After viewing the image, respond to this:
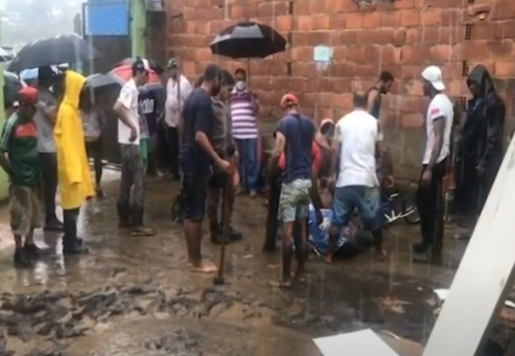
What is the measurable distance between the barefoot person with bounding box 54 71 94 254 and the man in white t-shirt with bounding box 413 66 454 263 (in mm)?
2987

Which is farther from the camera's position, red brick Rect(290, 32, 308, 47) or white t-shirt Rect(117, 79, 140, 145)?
red brick Rect(290, 32, 308, 47)

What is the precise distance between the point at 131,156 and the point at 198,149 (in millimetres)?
1729

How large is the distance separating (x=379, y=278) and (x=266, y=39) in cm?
410

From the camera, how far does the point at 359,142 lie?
6164 mm

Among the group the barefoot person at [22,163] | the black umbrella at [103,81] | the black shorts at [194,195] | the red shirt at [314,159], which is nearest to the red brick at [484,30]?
the red shirt at [314,159]

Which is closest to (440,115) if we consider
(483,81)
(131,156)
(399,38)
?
(483,81)

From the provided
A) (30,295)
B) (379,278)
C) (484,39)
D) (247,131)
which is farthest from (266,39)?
(30,295)

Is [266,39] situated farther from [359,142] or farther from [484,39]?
[359,142]

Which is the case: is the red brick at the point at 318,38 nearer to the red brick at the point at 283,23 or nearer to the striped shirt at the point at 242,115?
the red brick at the point at 283,23

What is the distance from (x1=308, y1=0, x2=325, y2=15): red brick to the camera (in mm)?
9320

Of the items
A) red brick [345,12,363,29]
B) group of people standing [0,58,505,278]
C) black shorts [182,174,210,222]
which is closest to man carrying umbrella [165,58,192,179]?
group of people standing [0,58,505,278]

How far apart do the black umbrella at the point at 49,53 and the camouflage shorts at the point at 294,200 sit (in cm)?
291

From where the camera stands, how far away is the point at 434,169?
638 cm

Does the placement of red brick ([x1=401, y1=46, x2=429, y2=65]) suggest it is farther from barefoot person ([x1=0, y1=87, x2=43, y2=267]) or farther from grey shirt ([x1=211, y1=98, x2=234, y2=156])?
barefoot person ([x1=0, y1=87, x2=43, y2=267])
